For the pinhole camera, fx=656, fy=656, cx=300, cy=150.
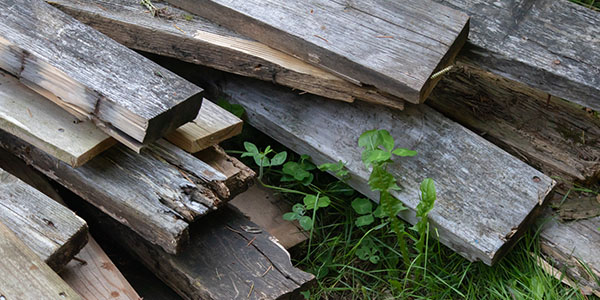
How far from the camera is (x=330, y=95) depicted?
108 inches

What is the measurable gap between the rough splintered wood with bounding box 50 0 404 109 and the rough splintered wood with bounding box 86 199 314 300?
64 centimetres

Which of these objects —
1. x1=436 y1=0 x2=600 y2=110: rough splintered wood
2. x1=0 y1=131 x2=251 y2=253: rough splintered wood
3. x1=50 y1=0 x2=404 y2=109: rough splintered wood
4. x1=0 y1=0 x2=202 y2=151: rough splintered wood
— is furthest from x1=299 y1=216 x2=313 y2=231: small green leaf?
x1=436 y1=0 x2=600 y2=110: rough splintered wood

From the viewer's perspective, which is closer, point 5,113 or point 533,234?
point 5,113

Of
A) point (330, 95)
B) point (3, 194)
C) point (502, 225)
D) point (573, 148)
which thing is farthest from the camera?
point (573, 148)

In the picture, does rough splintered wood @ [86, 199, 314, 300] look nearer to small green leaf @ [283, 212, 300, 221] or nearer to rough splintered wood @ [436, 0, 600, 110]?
small green leaf @ [283, 212, 300, 221]

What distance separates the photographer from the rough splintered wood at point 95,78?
2229mm

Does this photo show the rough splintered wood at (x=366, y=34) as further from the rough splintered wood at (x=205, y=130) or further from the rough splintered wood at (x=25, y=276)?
the rough splintered wood at (x=25, y=276)

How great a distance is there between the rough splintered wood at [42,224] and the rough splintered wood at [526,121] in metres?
1.73

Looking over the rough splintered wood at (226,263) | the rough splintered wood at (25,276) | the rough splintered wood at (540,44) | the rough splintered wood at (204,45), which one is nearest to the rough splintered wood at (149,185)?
the rough splintered wood at (226,263)

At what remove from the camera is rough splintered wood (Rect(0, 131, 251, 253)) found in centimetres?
226

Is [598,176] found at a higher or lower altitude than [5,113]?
higher

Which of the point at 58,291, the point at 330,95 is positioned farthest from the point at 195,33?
the point at 58,291

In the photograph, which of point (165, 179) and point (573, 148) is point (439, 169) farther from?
point (165, 179)

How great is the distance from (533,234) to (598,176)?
0.44 metres
